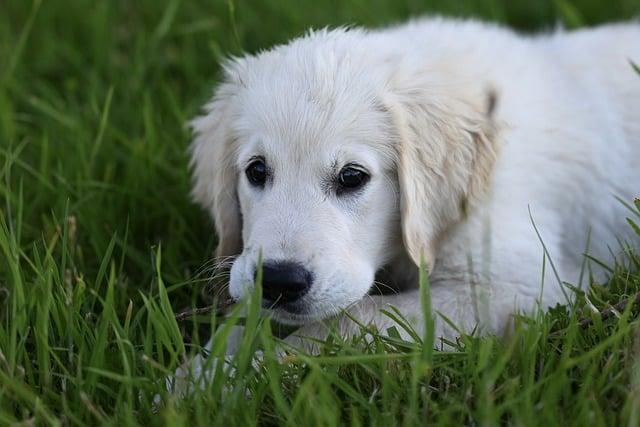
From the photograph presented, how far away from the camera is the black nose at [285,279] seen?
10.6 feet

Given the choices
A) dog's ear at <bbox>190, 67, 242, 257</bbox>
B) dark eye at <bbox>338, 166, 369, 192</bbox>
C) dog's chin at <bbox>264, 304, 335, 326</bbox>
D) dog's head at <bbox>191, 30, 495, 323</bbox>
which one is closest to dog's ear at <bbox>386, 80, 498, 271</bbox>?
dog's head at <bbox>191, 30, 495, 323</bbox>

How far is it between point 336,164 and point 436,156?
424 millimetres

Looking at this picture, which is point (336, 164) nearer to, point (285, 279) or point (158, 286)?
point (285, 279)

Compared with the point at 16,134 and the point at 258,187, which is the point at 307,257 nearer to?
the point at 258,187

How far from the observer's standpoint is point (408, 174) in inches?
142

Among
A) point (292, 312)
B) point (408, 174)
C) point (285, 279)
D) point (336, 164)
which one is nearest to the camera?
point (285, 279)

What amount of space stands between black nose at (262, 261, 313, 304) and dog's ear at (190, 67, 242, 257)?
0.71 m

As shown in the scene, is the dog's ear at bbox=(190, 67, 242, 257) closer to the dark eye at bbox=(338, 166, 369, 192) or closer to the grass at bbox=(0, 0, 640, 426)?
the grass at bbox=(0, 0, 640, 426)

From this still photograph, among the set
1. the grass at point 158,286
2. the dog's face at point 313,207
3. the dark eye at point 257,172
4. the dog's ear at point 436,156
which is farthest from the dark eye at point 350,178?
the grass at point 158,286

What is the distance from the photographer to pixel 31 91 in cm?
564

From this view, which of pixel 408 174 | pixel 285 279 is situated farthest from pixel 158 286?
pixel 408 174

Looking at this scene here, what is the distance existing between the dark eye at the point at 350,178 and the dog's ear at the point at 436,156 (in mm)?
168

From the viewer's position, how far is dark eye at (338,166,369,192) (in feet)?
11.5

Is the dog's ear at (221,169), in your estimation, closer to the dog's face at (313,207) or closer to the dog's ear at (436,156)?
the dog's face at (313,207)
